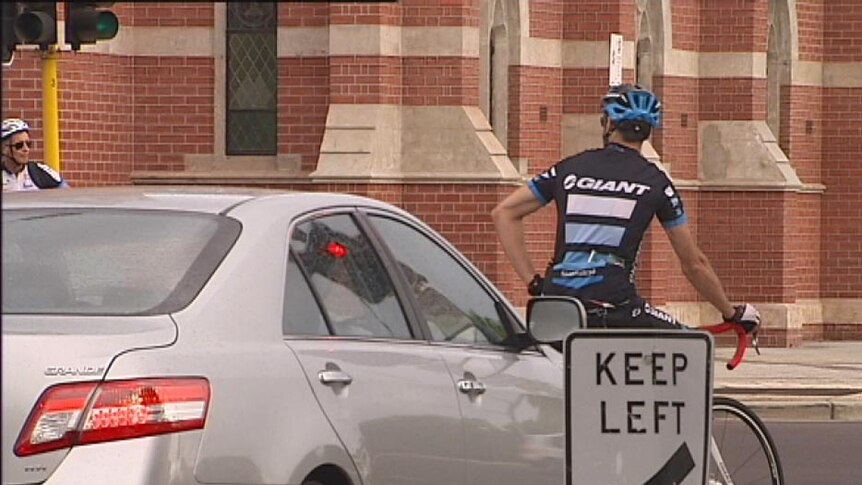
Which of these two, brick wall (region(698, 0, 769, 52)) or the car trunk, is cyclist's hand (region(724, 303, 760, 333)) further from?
brick wall (region(698, 0, 769, 52))

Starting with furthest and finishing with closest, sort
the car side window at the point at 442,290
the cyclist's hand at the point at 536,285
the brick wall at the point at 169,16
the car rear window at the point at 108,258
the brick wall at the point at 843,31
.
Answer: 1. the brick wall at the point at 843,31
2. the brick wall at the point at 169,16
3. the cyclist's hand at the point at 536,285
4. the car side window at the point at 442,290
5. the car rear window at the point at 108,258

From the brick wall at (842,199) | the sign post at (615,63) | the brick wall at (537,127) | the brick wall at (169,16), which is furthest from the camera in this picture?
the brick wall at (842,199)

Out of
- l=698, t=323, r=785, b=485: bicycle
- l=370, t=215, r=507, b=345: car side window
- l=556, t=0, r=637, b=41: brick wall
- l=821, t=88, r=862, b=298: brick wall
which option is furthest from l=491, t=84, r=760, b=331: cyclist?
l=821, t=88, r=862, b=298: brick wall

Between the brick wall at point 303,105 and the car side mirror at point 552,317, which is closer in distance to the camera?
the car side mirror at point 552,317

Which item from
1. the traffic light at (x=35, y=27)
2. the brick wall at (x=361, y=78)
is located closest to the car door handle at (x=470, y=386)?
the traffic light at (x=35, y=27)

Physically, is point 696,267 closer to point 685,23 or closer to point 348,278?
point 348,278

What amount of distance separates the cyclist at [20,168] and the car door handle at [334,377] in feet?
23.1

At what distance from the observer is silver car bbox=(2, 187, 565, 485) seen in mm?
5980

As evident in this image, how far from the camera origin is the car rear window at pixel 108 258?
21.4ft

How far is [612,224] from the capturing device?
959 centimetres

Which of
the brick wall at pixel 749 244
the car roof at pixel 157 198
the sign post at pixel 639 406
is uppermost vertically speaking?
the car roof at pixel 157 198

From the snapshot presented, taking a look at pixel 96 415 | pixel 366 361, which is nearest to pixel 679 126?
pixel 366 361

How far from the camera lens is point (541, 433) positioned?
8.08 metres

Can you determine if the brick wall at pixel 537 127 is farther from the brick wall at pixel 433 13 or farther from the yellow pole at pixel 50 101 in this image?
the yellow pole at pixel 50 101
